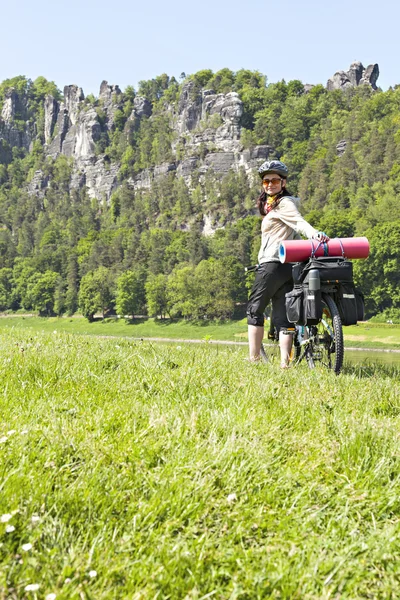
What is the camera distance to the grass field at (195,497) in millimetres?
1812

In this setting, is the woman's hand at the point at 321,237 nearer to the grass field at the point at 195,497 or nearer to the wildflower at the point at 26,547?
the grass field at the point at 195,497

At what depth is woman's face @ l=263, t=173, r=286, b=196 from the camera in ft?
22.7

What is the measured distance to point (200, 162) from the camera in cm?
19012

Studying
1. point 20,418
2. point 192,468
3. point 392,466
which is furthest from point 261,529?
point 20,418

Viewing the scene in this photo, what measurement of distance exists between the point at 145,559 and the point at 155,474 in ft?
1.75

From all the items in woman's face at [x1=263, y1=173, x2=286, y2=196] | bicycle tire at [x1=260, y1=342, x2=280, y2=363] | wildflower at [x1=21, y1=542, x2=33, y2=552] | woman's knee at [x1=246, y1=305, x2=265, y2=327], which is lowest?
bicycle tire at [x1=260, y1=342, x2=280, y2=363]

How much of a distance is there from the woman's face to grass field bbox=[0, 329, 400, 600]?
3.91 metres

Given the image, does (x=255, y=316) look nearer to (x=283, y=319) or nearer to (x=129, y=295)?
(x=283, y=319)

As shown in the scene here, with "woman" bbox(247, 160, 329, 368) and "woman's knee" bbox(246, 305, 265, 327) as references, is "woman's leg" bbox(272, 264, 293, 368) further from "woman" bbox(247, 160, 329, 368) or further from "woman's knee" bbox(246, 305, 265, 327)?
"woman's knee" bbox(246, 305, 265, 327)

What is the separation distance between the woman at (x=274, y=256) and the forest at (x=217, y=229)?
84.1 m

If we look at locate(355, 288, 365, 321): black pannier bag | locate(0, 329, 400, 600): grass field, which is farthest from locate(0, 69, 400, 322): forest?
locate(0, 329, 400, 600): grass field

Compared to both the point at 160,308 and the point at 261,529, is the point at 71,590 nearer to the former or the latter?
the point at 261,529

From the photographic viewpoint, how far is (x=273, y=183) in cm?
694

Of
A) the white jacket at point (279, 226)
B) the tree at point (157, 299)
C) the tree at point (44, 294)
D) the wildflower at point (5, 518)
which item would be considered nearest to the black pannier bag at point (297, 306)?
the white jacket at point (279, 226)
